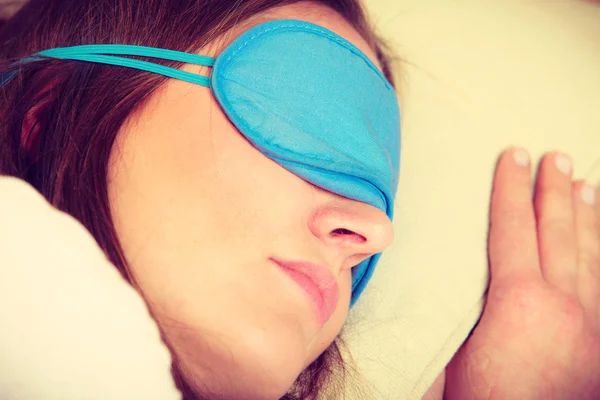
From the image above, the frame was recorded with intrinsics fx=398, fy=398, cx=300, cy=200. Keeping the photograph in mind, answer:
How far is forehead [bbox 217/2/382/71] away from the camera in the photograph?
0.58m

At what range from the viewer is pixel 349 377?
71 centimetres

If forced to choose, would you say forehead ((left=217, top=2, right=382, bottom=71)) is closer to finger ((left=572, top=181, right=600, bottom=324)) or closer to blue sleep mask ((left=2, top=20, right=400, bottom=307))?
blue sleep mask ((left=2, top=20, right=400, bottom=307))

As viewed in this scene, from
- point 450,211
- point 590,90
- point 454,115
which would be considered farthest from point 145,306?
point 590,90

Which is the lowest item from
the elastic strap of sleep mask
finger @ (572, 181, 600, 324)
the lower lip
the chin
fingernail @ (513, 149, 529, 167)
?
the chin

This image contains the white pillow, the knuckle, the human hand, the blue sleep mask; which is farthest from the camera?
the knuckle

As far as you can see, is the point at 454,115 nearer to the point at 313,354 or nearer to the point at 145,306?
the point at 313,354

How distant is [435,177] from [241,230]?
1.55 feet

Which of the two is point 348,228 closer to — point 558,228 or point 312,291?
point 312,291

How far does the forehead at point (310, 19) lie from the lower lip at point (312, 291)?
1.09 ft

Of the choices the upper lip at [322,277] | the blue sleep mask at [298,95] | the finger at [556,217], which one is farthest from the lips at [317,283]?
the finger at [556,217]

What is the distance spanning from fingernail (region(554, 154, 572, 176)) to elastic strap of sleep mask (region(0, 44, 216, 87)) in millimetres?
682

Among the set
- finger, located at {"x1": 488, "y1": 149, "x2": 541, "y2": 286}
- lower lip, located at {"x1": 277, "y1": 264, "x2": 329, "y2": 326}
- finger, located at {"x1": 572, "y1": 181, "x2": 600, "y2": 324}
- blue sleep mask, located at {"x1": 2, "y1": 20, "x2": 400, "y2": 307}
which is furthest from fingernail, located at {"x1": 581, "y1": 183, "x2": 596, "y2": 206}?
lower lip, located at {"x1": 277, "y1": 264, "x2": 329, "y2": 326}

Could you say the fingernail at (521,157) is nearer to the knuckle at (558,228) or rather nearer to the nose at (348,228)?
the knuckle at (558,228)

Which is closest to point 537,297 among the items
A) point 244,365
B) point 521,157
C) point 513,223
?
point 513,223
